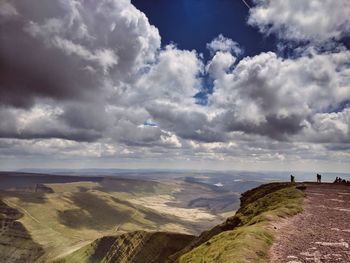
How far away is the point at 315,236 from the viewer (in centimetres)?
3062

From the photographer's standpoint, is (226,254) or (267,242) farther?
(267,242)

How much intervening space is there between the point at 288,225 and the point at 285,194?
23.7 metres

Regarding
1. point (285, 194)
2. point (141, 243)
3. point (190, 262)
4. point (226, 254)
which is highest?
point (285, 194)

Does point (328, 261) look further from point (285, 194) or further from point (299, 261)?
point (285, 194)

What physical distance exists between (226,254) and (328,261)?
23.4 feet

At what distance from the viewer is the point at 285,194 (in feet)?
188

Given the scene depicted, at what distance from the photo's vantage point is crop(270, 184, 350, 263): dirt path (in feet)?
81.1

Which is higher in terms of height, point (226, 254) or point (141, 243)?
point (226, 254)

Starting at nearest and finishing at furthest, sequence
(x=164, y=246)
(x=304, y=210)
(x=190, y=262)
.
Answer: (x=190, y=262), (x=304, y=210), (x=164, y=246)

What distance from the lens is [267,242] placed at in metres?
27.9

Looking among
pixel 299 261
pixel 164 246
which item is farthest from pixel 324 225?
pixel 164 246

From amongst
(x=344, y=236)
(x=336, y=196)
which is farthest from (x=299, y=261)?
(x=336, y=196)

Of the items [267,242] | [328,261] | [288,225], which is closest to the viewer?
[328,261]

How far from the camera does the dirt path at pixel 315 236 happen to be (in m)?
24.7
